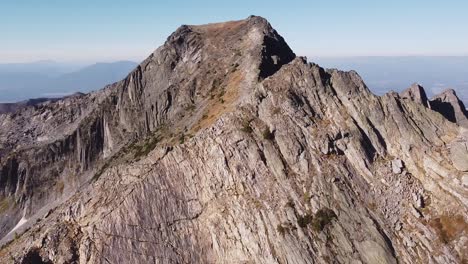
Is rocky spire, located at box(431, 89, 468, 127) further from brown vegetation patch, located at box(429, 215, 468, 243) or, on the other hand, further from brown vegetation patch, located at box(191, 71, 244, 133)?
brown vegetation patch, located at box(191, 71, 244, 133)

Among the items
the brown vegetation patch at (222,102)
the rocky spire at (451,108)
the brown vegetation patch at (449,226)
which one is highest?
the brown vegetation patch at (222,102)

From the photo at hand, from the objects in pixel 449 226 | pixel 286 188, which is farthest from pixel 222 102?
pixel 449 226

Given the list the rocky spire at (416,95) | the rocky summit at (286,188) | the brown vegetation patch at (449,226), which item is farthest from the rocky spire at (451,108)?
the brown vegetation patch at (449,226)

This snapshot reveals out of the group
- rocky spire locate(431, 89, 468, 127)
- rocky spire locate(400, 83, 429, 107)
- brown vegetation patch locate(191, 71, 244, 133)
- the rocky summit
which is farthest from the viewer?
rocky spire locate(431, 89, 468, 127)

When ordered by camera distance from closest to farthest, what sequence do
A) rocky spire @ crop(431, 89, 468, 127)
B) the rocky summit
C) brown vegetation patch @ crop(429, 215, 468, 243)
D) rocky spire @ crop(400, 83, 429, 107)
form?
brown vegetation patch @ crop(429, 215, 468, 243) < the rocky summit < rocky spire @ crop(400, 83, 429, 107) < rocky spire @ crop(431, 89, 468, 127)

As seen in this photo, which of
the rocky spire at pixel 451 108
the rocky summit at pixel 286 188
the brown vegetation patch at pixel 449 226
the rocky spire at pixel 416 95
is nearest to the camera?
the brown vegetation patch at pixel 449 226

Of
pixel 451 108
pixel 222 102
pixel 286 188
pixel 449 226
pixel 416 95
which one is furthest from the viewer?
pixel 451 108

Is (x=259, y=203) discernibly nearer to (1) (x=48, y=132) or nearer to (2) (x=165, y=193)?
(2) (x=165, y=193)

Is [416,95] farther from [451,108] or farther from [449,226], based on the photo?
[449,226]

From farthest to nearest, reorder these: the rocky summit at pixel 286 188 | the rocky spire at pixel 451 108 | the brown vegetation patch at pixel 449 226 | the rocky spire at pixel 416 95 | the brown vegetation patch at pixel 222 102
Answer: the rocky spire at pixel 451 108
the rocky spire at pixel 416 95
the brown vegetation patch at pixel 222 102
the rocky summit at pixel 286 188
the brown vegetation patch at pixel 449 226

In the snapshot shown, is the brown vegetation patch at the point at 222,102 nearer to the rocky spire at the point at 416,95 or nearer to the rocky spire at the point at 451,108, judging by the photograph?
the rocky spire at the point at 416,95

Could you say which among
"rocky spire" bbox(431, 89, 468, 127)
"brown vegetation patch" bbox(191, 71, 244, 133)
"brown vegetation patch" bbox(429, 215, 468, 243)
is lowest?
"brown vegetation patch" bbox(429, 215, 468, 243)

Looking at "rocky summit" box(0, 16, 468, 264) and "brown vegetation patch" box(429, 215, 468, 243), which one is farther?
"rocky summit" box(0, 16, 468, 264)

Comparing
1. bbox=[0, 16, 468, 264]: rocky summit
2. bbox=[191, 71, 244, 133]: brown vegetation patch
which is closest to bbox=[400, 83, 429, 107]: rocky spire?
bbox=[0, 16, 468, 264]: rocky summit
